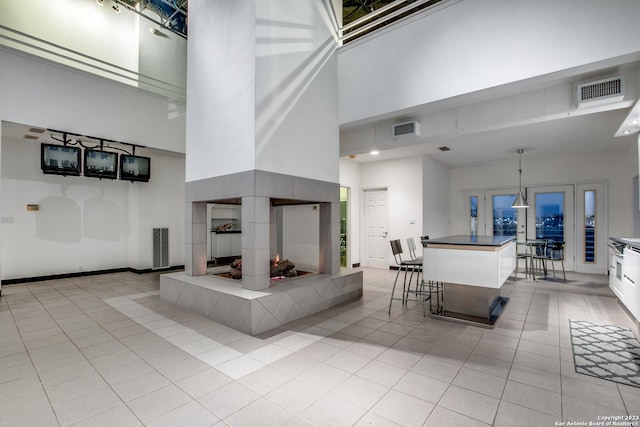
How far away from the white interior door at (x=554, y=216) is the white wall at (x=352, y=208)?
14.7 feet

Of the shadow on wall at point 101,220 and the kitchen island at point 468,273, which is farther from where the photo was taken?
the shadow on wall at point 101,220

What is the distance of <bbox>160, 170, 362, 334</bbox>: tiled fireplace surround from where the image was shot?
3.50 meters

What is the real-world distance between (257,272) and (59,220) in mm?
5530

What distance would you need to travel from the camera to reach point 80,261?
666cm

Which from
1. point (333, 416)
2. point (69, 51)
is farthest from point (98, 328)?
point (69, 51)

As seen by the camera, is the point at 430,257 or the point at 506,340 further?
the point at 430,257

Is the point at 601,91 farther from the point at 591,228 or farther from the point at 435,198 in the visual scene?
the point at 591,228

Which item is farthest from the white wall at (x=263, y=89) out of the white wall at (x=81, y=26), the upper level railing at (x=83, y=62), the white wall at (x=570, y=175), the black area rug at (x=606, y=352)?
the white wall at (x=570, y=175)

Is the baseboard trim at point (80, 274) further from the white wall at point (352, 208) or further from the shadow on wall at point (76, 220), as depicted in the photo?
the white wall at point (352, 208)

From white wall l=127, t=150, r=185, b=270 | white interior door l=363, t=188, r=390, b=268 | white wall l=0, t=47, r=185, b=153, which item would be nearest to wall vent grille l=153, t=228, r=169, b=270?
white wall l=127, t=150, r=185, b=270

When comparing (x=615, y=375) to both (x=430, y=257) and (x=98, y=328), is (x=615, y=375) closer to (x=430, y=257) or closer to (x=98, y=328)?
(x=430, y=257)

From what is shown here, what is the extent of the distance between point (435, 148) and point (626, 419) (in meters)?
5.63

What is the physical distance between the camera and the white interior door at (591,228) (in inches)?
271

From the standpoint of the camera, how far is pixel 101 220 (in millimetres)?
6926
